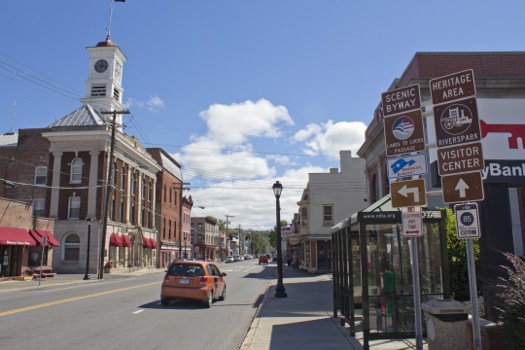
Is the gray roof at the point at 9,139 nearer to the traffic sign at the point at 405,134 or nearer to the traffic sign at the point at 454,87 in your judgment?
the traffic sign at the point at 405,134

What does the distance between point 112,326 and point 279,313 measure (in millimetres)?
5015

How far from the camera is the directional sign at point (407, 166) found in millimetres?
6996

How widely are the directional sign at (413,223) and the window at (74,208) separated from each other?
4050cm

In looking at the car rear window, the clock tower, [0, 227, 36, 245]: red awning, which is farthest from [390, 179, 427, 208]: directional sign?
the clock tower

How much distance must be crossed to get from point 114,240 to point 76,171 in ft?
24.1

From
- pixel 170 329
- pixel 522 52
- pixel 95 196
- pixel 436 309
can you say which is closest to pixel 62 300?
pixel 170 329

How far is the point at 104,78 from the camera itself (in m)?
52.6

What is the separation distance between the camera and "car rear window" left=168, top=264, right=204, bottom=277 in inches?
626

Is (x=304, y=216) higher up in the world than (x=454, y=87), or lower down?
higher up

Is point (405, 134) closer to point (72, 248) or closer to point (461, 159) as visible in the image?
point (461, 159)

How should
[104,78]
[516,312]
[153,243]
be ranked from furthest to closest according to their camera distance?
1. [153,243]
2. [104,78]
3. [516,312]

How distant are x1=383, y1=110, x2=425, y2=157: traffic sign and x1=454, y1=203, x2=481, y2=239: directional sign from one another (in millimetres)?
1362

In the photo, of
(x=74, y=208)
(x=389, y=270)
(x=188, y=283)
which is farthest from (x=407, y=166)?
(x=74, y=208)

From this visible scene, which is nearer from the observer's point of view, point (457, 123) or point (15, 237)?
point (457, 123)
